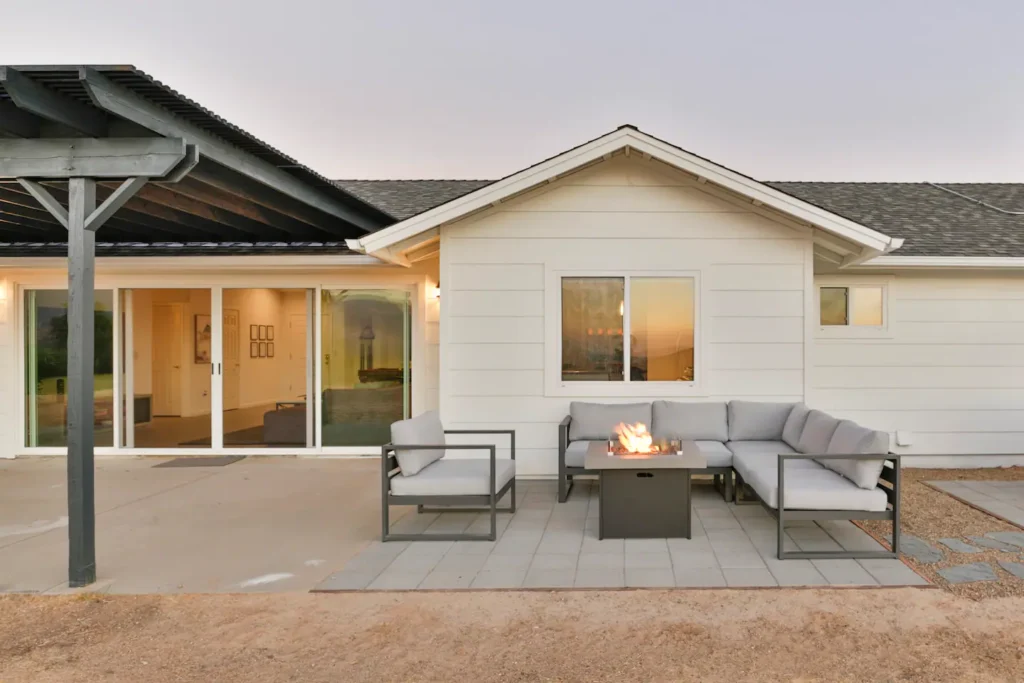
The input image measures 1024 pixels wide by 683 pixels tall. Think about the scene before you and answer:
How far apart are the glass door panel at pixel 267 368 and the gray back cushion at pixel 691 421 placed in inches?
177

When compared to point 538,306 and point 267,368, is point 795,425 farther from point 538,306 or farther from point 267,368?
point 267,368

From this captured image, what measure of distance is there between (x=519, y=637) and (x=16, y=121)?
423 cm

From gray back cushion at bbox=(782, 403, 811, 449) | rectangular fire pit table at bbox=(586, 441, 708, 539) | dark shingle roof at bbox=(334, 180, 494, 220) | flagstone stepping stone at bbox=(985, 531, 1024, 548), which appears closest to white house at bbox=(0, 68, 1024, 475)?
dark shingle roof at bbox=(334, 180, 494, 220)

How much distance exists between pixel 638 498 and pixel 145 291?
7.49 meters

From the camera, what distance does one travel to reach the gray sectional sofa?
13.4ft

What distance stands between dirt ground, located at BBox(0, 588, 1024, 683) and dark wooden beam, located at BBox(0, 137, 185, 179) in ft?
8.33

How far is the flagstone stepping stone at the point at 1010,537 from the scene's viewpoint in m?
4.36

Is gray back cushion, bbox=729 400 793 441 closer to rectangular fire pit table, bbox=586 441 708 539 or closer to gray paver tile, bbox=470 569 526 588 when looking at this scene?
rectangular fire pit table, bbox=586 441 708 539

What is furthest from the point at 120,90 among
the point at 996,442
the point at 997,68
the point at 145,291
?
the point at 997,68

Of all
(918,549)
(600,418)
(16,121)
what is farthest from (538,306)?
(16,121)

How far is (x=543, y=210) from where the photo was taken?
6.57m

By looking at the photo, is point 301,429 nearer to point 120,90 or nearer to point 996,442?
point 120,90

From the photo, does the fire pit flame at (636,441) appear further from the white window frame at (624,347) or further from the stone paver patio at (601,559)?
the white window frame at (624,347)

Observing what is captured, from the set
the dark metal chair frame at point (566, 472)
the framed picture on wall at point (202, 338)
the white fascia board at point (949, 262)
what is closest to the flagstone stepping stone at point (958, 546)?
the dark metal chair frame at point (566, 472)
